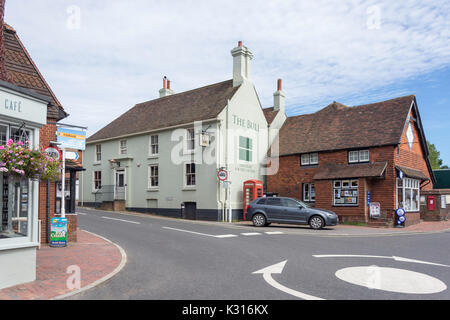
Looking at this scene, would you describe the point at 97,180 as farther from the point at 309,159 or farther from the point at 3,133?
the point at 3,133

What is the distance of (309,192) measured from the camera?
25.0 m

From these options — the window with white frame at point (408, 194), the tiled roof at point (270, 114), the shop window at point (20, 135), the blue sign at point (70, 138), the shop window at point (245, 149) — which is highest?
the tiled roof at point (270, 114)

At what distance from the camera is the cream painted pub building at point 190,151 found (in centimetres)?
2352

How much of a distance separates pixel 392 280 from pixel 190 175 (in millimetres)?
18260

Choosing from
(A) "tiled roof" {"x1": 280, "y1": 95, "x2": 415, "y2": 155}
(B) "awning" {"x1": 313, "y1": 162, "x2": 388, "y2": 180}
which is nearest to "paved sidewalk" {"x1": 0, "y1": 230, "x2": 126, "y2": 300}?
(B) "awning" {"x1": 313, "y1": 162, "x2": 388, "y2": 180}

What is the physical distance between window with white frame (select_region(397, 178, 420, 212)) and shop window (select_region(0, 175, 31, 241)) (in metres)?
19.7

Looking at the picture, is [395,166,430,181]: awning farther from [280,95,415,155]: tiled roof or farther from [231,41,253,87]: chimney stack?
[231,41,253,87]: chimney stack

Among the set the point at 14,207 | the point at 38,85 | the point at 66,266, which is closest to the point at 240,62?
the point at 38,85

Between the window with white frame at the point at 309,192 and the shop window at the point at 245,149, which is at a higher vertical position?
the shop window at the point at 245,149

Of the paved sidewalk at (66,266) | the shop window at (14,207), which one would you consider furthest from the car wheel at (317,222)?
the shop window at (14,207)

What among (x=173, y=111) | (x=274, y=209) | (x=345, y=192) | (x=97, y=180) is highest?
(x=173, y=111)

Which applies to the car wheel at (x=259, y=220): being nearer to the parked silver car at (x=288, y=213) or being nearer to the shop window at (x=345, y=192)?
the parked silver car at (x=288, y=213)

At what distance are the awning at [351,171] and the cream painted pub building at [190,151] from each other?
511 centimetres
